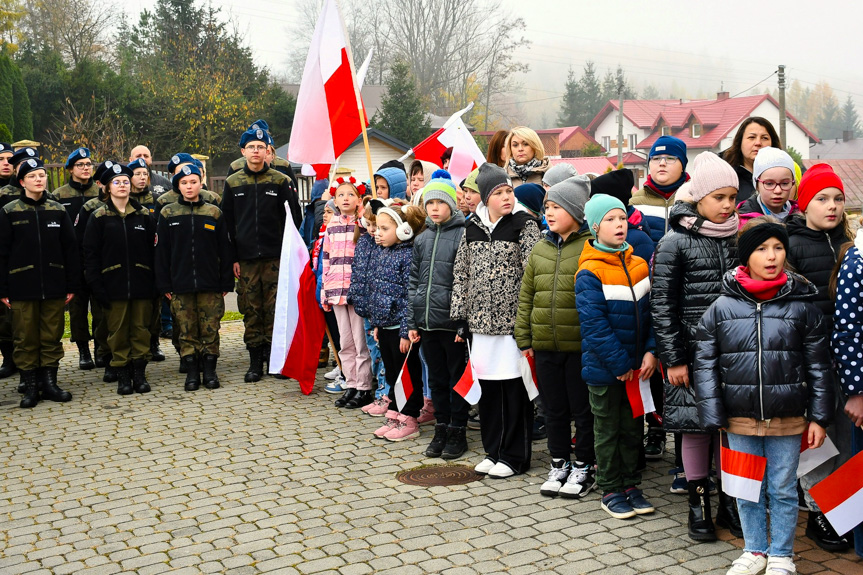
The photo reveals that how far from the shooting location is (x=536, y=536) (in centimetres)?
518

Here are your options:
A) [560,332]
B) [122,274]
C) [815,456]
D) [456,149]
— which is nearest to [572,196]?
[560,332]

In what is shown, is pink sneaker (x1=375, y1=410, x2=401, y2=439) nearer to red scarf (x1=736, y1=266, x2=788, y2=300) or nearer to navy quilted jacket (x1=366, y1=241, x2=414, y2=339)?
navy quilted jacket (x1=366, y1=241, x2=414, y2=339)

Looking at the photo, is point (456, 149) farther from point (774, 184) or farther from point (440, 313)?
point (774, 184)

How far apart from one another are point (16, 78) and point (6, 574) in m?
30.4

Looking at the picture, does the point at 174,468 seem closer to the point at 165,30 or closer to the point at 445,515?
the point at 445,515

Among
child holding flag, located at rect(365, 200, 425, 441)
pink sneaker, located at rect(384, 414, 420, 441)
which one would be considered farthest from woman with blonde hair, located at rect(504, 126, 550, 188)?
pink sneaker, located at rect(384, 414, 420, 441)

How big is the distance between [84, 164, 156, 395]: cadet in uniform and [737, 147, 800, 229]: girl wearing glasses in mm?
6199

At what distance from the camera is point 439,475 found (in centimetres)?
643

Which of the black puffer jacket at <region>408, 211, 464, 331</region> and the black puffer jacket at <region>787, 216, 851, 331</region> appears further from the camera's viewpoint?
the black puffer jacket at <region>408, 211, 464, 331</region>

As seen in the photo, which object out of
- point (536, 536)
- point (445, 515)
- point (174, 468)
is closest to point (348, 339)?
point (174, 468)

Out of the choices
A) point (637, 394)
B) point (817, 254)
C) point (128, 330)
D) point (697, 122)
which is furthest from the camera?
point (697, 122)

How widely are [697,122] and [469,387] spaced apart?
254 feet

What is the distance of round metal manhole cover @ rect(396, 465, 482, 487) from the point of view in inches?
247

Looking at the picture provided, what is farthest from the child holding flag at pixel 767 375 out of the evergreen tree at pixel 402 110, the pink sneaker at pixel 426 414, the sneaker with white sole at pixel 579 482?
the evergreen tree at pixel 402 110
